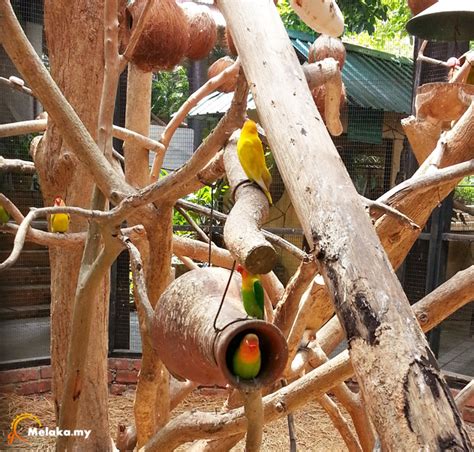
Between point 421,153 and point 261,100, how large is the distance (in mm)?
951

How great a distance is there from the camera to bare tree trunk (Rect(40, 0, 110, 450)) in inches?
46.6

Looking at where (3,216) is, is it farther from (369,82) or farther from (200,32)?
(369,82)

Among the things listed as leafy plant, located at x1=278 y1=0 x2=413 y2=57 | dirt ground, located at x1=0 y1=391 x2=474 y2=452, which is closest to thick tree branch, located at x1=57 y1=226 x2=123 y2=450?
dirt ground, located at x1=0 y1=391 x2=474 y2=452

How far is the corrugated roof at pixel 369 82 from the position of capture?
3.17m

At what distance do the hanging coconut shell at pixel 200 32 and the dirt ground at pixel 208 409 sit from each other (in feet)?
5.23

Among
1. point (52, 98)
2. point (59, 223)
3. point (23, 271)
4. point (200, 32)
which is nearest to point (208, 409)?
point (23, 271)

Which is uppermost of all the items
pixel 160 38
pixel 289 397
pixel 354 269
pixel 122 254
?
pixel 160 38

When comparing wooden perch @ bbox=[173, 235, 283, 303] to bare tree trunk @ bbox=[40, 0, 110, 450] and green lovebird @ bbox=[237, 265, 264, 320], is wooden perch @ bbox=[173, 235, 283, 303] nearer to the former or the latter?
bare tree trunk @ bbox=[40, 0, 110, 450]

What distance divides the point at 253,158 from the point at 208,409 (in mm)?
1898

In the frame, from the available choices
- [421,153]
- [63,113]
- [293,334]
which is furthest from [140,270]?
[421,153]

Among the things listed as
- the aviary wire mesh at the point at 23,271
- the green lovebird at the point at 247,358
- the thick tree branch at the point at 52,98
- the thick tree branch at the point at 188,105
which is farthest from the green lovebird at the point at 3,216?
the green lovebird at the point at 247,358

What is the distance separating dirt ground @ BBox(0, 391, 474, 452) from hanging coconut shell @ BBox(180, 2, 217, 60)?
159 cm

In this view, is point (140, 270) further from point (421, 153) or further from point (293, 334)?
point (421, 153)

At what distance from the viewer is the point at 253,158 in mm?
689
